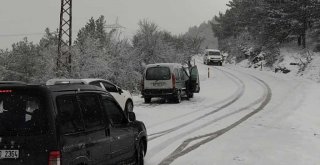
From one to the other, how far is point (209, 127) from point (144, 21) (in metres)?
52.7

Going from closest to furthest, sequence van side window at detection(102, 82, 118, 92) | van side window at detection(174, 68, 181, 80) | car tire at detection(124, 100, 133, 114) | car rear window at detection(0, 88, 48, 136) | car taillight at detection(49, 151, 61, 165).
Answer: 1. car taillight at detection(49, 151, 61, 165)
2. car rear window at detection(0, 88, 48, 136)
3. van side window at detection(102, 82, 118, 92)
4. car tire at detection(124, 100, 133, 114)
5. van side window at detection(174, 68, 181, 80)

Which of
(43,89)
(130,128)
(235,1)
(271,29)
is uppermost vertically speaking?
(235,1)

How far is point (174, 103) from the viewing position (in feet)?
80.5

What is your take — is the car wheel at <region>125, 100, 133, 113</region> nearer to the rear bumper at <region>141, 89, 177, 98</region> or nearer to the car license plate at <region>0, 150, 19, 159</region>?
the rear bumper at <region>141, 89, 177, 98</region>

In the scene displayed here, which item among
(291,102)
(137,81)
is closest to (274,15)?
(137,81)

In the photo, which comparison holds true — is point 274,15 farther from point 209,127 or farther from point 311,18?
point 209,127

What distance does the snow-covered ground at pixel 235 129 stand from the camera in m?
10.8

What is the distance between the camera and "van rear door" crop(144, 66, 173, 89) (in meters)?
24.1

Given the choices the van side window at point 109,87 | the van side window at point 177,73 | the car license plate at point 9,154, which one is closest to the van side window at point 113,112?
the car license plate at point 9,154

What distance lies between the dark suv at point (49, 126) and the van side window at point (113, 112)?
1.93 feet

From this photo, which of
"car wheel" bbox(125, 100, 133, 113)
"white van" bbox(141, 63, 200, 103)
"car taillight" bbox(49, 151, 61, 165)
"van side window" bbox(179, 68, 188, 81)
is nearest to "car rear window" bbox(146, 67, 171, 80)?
"white van" bbox(141, 63, 200, 103)

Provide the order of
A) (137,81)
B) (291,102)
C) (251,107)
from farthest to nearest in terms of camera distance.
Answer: (137,81), (291,102), (251,107)

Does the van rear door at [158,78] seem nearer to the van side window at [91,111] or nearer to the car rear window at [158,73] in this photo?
the car rear window at [158,73]

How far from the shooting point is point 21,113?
19.2ft
